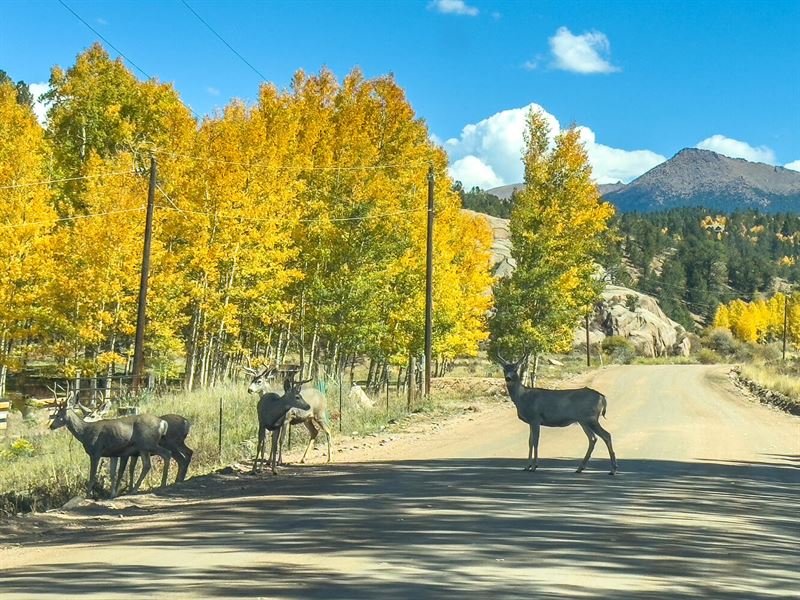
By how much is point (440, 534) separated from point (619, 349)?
3246 inches

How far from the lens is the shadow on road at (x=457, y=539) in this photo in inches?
296

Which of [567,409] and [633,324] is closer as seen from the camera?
[567,409]

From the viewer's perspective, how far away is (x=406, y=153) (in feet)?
127

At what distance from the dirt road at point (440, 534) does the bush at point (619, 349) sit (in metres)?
71.0

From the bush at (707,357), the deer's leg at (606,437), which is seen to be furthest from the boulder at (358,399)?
the bush at (707,357)

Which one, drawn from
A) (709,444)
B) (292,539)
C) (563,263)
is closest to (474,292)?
(563,263)

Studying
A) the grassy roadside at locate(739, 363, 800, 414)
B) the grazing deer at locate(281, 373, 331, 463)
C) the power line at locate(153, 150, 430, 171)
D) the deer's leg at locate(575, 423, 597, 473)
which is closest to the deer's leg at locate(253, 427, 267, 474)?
the grazing deer at locate(281, 373, 331, 463)

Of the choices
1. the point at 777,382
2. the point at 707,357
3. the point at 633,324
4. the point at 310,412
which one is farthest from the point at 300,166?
the point at 707,357

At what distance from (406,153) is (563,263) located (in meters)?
9.30

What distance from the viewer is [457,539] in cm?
955

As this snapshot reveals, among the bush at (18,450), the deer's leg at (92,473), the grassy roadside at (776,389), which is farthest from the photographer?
the grassy roadside at (776,389)

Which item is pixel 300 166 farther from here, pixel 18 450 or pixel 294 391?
pixel 294 391

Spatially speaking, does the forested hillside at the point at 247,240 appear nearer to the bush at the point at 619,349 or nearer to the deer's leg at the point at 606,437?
the deer's leg at the point at 606,437

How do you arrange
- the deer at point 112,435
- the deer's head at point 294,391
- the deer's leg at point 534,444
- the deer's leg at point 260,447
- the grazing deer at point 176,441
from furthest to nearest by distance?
the deer's leg at point 260,447
the deer's head at point 294,391
the deer's leg at point 534,444
the grazing deer at point 176,441
the deer at point 112,435
